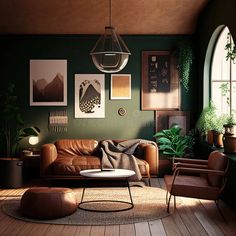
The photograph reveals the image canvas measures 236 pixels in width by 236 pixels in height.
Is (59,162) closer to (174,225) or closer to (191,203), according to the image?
(191,203)

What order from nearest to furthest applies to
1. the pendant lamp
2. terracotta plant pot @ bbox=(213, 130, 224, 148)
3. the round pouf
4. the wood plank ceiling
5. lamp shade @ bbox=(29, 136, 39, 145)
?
1. the round pouf
2. the pendant lamp
3. terracotta plant pot @ bbox=(213, 130, 224, 148)
4. the wood plank ceiling
5. lamp shade @ bbox=(29, 136, 39, 145)

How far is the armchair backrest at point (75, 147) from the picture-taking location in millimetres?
8789

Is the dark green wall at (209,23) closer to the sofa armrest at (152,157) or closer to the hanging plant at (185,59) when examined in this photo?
the hanging plant at (185,59)

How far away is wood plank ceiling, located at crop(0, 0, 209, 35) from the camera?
8391 mm

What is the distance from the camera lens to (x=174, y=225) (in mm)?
5637

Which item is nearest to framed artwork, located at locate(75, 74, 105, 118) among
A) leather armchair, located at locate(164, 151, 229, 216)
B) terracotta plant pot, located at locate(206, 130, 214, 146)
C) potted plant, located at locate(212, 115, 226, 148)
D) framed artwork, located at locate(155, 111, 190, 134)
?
framed artwork, located at locate(155, 111, 190, 134)

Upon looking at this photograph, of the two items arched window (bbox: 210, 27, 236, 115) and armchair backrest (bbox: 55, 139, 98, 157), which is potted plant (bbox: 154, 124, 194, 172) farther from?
armchair backrest (bbox: 55, 139, 98, 157)

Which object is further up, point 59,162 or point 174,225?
point 59,162

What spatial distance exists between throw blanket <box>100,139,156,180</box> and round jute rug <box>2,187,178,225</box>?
1.20 feet

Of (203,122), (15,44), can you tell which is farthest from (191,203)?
(15,44)

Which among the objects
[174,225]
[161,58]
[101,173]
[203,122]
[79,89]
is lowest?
[174,225]

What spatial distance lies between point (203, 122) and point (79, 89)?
8.00 feet

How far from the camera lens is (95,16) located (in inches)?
345

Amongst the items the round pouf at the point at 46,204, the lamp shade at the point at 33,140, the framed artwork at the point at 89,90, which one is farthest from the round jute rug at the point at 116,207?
the framed artwork at the point at 89,90
